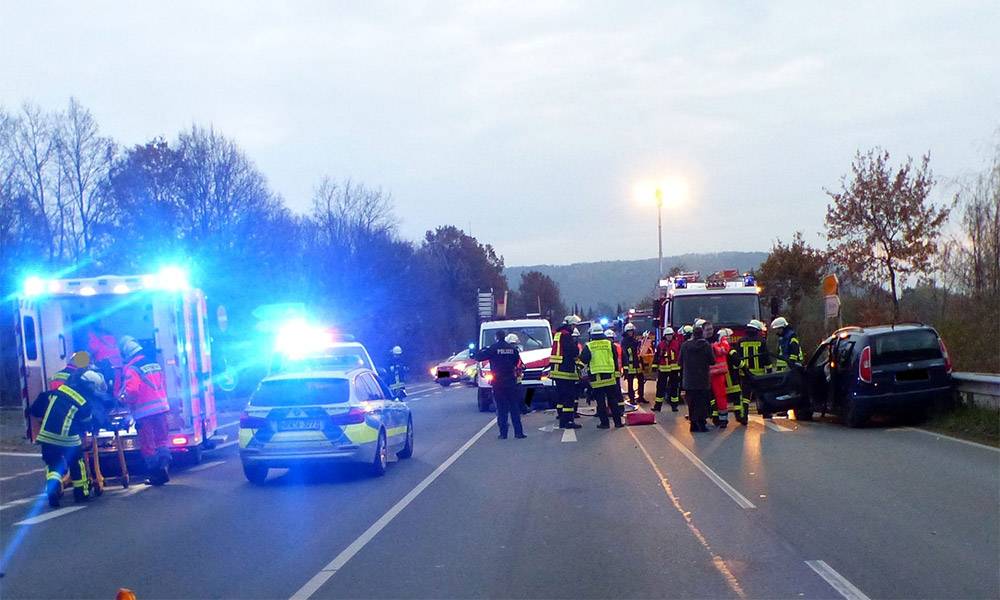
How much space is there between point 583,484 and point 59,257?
3493 centimetres

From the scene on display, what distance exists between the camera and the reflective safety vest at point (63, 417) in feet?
39.7

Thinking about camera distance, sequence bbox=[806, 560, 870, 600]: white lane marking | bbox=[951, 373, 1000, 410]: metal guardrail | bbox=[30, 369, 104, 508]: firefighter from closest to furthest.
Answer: bbox=[806, 560, 870, 600]: white lane marking < bbox=[30, 369, 104, 508]: firefighter < bbox=[951, 373, 1000, 410]: metal guardrail

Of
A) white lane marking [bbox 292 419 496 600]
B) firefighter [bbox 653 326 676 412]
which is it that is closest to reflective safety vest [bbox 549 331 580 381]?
white lane marking [bbox 292 419 496 600]

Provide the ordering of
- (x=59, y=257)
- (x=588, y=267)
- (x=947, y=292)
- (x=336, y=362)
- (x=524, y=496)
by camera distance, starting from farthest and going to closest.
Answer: (x=588, y=267) < (x=59, y=257) < (x=947, y=292) < (x=336, y=362) < (x=524, y=496)

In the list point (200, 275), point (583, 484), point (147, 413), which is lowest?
point (583, 484)

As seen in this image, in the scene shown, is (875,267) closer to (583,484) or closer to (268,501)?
(583,484)

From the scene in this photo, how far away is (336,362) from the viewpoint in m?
22.0

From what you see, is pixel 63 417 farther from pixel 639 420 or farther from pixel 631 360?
pixel 631 360

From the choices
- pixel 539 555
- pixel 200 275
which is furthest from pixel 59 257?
pixel 539 555

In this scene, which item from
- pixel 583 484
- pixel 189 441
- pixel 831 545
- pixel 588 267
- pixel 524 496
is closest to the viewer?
pixel 831 545

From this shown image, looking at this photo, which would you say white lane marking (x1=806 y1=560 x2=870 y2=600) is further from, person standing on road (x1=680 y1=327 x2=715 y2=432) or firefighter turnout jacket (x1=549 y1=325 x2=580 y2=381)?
firefighter turnout jacket (x1=549 y1=325 x2=580 y2=381)

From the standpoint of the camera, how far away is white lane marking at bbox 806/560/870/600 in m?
6.50

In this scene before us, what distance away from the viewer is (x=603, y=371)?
18.2 metres

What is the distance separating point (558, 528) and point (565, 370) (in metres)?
9.38
